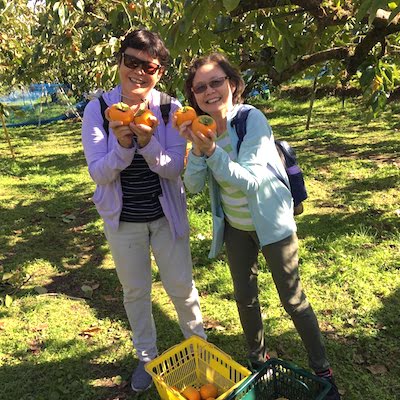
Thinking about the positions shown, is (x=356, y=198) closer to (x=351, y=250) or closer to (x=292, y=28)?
(x=351, y=250)

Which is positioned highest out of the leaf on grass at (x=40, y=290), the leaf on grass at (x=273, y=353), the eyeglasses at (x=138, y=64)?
the eyeglasses at (x=138, y=64)

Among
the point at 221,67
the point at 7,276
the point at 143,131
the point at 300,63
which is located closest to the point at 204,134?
the point at 143,131

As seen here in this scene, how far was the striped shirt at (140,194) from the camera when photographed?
2.08 metres

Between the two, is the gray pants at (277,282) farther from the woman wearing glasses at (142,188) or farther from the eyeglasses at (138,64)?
the eyeglasses at (138,64)

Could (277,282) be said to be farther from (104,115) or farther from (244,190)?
(104,115)

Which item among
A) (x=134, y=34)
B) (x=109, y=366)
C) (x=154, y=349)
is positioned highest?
(x=134, y=34)

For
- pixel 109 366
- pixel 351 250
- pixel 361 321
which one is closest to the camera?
pixel 109 366

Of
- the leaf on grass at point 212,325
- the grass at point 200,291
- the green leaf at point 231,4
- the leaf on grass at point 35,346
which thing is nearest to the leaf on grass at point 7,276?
the grass at point 200,291

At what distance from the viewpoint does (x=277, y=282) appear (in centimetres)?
209

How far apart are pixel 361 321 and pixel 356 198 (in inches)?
95.7

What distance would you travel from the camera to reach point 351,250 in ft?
12.6

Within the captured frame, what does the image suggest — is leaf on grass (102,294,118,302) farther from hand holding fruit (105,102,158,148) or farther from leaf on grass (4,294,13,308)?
hand holding fruit (105,102,158,148)

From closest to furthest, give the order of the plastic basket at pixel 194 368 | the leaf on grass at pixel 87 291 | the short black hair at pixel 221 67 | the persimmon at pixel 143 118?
the persimmon at pixel 143 118 < the short black hair at pixel 221 67 < the plastic basket at pixel 194 368 < the leaf on grass at pixel 87 291

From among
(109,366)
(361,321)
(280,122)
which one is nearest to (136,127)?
(109,366)
